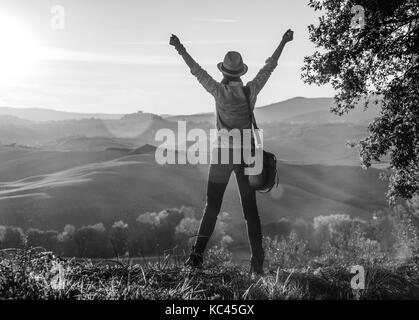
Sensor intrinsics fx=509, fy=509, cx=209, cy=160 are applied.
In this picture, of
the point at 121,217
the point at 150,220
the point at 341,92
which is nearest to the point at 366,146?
the point at 341,92

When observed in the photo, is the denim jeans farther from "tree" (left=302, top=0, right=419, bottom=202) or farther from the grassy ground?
"tree" (left=302, top=0, right=419, bottom=202)

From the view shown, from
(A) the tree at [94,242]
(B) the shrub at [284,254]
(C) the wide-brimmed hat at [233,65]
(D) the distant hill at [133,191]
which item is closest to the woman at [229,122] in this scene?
(C) the wide-brimmed hat at [233,65]

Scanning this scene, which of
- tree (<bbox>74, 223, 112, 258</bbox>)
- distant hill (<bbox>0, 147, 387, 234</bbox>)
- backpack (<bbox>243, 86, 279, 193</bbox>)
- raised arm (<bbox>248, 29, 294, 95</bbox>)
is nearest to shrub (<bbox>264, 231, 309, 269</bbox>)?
backpack (<bbox>243, 86, 279, 193</bbox>)

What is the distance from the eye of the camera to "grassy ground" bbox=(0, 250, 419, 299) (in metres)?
3.83

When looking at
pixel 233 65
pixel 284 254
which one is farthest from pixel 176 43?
pixel 284 254

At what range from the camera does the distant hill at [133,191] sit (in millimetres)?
64894

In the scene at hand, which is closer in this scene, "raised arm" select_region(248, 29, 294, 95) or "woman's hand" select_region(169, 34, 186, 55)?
"woman's hand" select_region(169, 34, 186, 55)

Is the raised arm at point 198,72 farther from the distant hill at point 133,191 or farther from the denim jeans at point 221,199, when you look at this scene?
the distant hill at point 133,191

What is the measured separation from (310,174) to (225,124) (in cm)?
11304

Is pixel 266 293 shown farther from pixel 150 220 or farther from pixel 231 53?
pixel 150 220

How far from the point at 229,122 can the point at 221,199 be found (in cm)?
104

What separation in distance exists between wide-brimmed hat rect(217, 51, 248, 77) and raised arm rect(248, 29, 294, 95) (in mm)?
215

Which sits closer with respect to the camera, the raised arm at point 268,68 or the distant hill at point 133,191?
the raised arm at point 268,68
